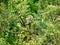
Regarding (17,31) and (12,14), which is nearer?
(12,14)

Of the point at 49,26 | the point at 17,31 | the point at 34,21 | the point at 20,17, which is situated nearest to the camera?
the point at 49,26

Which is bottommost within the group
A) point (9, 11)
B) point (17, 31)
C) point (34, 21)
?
point (17, 31)

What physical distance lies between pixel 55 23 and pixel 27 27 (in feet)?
1.31

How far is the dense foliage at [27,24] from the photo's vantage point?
1.98 meters

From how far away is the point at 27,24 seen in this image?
7.68ft

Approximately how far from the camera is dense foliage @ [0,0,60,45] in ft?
6.50

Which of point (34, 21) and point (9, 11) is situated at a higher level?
point (9, 11)

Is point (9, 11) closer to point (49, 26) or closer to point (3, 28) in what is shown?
point (3, 28)

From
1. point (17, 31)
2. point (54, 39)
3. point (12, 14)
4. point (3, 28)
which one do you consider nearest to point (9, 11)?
point (12, 14)

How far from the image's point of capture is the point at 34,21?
222cm

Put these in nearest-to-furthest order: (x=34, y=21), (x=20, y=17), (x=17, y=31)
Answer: (x=20, y=17)
(x=34, y=21)
(x=17, y=31)

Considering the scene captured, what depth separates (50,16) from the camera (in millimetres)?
2107

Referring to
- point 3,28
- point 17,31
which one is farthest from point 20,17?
point 17,31

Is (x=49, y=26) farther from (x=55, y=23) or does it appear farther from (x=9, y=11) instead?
(x=9, y=11)
